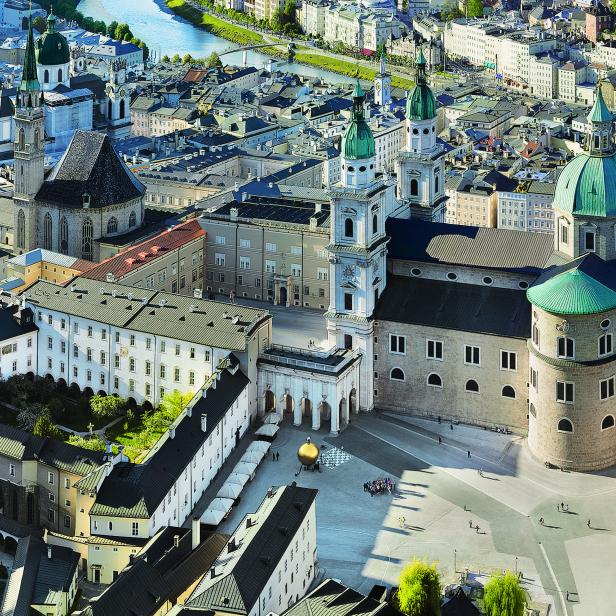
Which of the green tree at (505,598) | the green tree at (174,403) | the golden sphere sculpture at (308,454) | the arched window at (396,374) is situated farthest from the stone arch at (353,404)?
the green tree at (505,598)

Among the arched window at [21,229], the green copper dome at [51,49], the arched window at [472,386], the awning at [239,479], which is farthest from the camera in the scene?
the green copper dome at [51,49]

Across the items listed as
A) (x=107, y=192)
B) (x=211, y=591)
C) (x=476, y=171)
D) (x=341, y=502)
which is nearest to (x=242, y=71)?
(x=476, y=171)

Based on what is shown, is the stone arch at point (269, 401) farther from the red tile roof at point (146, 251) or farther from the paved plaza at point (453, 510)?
the red tile roof at point (146, 251)

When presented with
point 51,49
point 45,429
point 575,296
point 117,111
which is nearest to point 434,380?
point 575,296

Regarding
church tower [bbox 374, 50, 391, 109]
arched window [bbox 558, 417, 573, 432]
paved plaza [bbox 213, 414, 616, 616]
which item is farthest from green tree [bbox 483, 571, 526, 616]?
church tower [bbox 374, 50, 391, 109]

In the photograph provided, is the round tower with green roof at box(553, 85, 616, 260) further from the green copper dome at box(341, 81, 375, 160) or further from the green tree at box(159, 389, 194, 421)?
the green tree at box(159, 389, 194, 421)

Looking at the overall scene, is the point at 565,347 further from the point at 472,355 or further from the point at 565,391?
the point at 472,355
